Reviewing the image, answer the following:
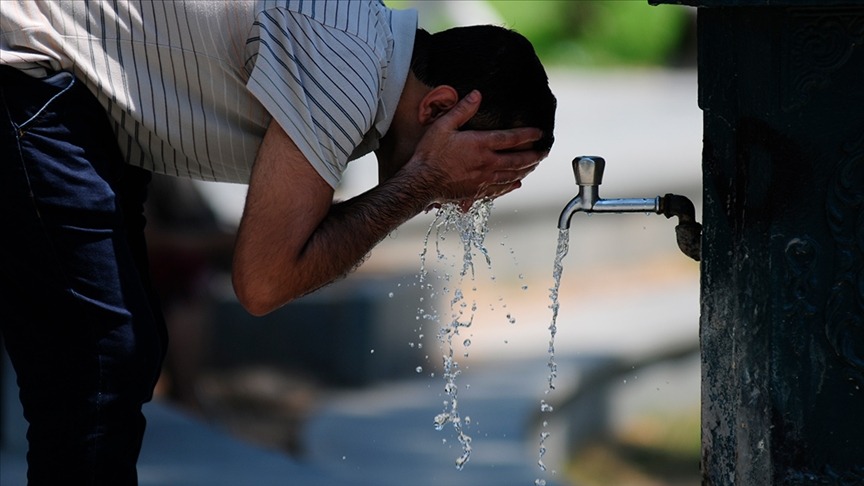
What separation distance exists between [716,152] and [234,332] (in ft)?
11.3

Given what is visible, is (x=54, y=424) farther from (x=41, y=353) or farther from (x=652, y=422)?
(x=652, y=422)

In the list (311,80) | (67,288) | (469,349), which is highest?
(311,80)

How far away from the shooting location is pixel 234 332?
16.9 ft

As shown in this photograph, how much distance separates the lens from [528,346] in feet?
17.8

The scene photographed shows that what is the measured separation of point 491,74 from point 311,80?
33 centimetres

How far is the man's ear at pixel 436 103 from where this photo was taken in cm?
→ 226

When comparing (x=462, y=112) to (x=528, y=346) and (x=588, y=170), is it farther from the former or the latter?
(x=528, y=346)

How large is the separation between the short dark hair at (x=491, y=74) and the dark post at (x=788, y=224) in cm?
39

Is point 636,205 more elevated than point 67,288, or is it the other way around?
point 636,205

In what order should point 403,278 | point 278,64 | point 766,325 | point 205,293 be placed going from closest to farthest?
point 766,325 → point 278,64 → point 205,293 → point 403,278

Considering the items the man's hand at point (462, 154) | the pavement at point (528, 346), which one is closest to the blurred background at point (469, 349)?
the pavement at point (528, 346)

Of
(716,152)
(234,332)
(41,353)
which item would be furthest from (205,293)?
(716,152)

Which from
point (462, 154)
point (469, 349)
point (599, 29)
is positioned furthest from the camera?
point (599, 29)

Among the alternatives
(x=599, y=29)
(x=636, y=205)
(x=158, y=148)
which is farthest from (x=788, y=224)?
(x=599, y=29)
